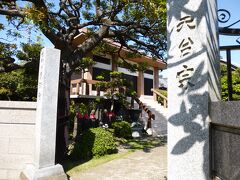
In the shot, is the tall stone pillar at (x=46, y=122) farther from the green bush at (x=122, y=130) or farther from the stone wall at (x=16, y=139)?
the green bush at (x=122, y=130)

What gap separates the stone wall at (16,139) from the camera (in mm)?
A: 6312

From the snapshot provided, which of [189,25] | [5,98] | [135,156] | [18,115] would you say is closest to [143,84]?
[5,98]

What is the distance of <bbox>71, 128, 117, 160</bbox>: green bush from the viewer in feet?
27.5

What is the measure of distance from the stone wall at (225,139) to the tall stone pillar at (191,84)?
0.09m

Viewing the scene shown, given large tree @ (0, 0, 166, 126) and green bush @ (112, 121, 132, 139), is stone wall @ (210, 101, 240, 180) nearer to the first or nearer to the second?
large tree @ (0, 0, 166, 126)

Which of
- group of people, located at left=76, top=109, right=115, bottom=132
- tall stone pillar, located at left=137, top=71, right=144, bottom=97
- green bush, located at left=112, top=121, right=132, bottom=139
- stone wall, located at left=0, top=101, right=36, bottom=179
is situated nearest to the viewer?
stone wall, located at left=0, top=101, right=36, bottom=179

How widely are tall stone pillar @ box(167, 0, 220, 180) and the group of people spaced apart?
998 centimetres

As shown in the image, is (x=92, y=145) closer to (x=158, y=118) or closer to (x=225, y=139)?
(x=225, y=139)

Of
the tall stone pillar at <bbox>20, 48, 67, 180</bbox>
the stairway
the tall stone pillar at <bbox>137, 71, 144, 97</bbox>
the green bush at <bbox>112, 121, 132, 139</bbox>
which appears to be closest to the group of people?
the green bush at <bbox>112, 121, 132, 139</bbox>

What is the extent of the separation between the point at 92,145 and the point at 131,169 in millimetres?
1838

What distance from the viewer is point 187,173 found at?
2.87 metres

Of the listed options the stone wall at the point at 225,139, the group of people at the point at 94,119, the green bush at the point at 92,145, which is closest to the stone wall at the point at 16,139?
the green bush at the point at 92,145

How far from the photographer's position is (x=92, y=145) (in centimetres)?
845

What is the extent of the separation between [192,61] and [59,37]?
7903 millimetres
